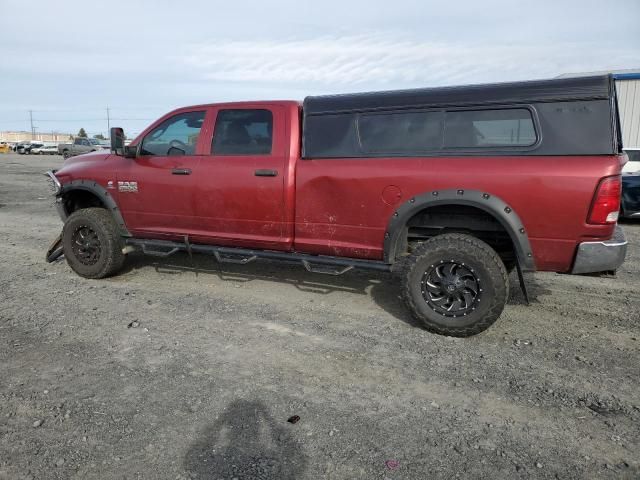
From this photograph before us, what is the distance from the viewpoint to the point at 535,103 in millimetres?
3645

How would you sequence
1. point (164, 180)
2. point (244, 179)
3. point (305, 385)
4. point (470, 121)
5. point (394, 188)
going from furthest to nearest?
point (164, 180)
point (244, 179)
point (394, 188)
point (470, 121)
point (305, 385)

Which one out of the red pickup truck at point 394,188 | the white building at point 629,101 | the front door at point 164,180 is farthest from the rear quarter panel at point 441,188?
the white building at point 629,101

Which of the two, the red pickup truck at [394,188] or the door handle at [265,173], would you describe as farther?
the door handle at [265,173]

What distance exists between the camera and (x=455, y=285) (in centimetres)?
393

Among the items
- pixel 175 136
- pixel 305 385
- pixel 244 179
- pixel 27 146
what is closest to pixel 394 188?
pixel 244 179

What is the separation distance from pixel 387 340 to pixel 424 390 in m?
0.83

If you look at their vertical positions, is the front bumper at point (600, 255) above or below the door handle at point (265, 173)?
below

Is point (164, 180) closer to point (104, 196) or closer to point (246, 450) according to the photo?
point (104, 196)

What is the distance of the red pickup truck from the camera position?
11.7 feet

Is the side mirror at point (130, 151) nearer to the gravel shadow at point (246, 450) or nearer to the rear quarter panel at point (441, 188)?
the rear quarter panel at point (441, 188)

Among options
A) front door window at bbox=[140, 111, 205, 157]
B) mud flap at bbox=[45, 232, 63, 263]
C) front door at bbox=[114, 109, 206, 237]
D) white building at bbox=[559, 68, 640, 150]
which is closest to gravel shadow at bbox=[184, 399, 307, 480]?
front door at bbox=[114, 109, 206, 237]

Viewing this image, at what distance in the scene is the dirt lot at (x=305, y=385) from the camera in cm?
243

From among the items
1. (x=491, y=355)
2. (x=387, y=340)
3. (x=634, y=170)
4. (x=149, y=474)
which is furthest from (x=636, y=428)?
(x=634, y=170)

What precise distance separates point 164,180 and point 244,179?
1038 millimetres
